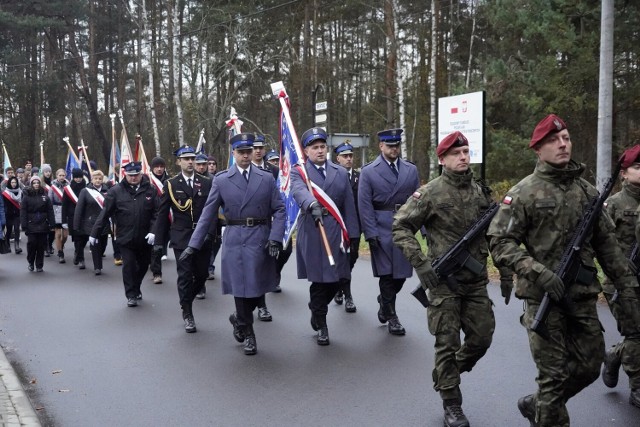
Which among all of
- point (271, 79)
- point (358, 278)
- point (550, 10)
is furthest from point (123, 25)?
point (358, 278)

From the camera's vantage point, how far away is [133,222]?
32.9 feet

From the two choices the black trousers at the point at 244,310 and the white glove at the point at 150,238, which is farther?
the white glove at the point at 150,238

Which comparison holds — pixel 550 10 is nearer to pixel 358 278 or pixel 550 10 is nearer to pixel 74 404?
pixel 358 278

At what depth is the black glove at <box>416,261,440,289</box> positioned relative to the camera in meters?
4.74

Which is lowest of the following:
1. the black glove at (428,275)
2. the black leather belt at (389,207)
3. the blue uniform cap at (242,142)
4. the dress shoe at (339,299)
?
the dress shoe at (339,299)

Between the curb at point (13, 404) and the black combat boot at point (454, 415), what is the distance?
9.46 feet

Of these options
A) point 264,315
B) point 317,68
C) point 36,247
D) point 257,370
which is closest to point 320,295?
point 257,370

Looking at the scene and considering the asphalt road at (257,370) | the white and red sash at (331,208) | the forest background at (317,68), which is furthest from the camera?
the forest background at (317,68)

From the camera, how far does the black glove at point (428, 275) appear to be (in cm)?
474

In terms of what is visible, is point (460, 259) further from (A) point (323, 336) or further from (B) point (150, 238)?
(B) point (150, 238)

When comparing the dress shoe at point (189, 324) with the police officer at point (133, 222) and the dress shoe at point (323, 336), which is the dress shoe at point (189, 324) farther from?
the police officer at point (133, 222)

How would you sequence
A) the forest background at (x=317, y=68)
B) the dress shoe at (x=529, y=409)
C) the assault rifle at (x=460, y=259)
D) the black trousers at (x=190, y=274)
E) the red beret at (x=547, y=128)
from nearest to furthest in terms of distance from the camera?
the red beret at (x=547, y=128) < the dress shoe at (x=529, y=409) < the assault rifle at (x=460, y=259) < the black trousers at (x=190, y=274) < the forest background at (x=317, y=68)

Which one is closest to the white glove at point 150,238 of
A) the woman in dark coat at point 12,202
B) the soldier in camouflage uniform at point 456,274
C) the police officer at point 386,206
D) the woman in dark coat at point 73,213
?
the police officer at point 386,206

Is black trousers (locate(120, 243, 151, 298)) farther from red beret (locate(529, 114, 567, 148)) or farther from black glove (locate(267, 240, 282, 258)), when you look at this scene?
red beret (locate(529, 114, 567, 148))
